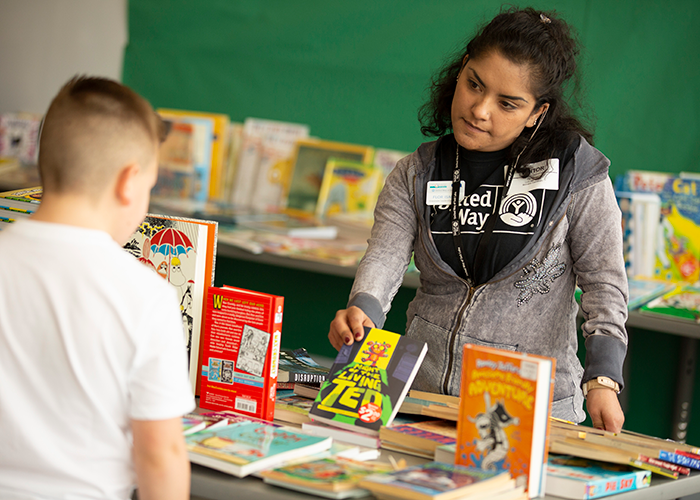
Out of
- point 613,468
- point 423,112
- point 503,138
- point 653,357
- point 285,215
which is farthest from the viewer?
point 285,215

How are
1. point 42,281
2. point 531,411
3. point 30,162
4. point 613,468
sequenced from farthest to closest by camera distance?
point 30,162 < point 613,468 < point 531,411 < point 42,281

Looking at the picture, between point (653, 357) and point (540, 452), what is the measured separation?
7.57ft

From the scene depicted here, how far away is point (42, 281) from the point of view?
97 centimetres

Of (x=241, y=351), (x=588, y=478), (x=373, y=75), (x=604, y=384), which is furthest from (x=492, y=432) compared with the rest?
(x=373, y=75)

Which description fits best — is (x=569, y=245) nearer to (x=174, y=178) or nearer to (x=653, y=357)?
(x=653, y=357)

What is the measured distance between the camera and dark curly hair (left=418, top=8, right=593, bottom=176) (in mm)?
1624

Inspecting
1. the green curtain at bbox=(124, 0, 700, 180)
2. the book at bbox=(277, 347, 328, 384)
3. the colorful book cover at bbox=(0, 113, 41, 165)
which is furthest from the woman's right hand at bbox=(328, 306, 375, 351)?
the colorful book cover at bbox=(0, 113, 41, 165)

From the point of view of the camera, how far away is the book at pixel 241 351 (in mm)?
1405

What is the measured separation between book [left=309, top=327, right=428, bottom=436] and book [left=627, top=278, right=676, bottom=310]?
1.46m

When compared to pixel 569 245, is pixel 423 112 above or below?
above

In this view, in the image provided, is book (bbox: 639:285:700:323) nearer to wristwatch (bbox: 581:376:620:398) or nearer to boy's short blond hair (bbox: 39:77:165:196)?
wristwatch (bbox: 581:376:620:398)

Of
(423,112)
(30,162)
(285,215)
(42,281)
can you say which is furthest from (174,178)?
(42,281)

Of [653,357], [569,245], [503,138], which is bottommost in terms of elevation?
[653,357]

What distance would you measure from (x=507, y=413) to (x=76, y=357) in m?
0.65
